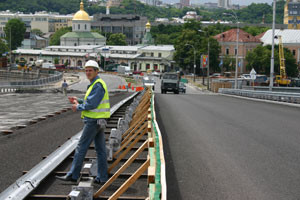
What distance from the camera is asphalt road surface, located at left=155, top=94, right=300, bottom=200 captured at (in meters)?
8.48

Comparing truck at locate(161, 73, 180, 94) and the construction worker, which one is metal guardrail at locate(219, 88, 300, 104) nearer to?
truck at locate(161, 73, 180, 94)

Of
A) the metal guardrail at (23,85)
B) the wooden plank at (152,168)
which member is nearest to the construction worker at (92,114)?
the wooden plank at (152,168)

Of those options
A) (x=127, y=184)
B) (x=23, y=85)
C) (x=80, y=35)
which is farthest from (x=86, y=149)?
(x=80, y=35)

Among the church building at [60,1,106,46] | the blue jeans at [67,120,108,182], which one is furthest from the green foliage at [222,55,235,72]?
the blue jeans at [67,120,108,182]

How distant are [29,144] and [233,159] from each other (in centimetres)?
569

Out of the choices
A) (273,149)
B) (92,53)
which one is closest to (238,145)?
(273,149)

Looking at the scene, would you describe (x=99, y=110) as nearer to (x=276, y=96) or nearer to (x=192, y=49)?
(x=276, y=96)

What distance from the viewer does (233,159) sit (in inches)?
435

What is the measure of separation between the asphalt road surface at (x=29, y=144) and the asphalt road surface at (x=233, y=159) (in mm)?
3037

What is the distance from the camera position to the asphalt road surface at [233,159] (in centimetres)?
848

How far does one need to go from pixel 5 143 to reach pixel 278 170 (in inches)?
297

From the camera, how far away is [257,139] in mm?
13930

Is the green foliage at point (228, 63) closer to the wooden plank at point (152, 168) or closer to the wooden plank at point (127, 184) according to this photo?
the wooden plank at point (152, 168)

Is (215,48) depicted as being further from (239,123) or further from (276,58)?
(239,123)
